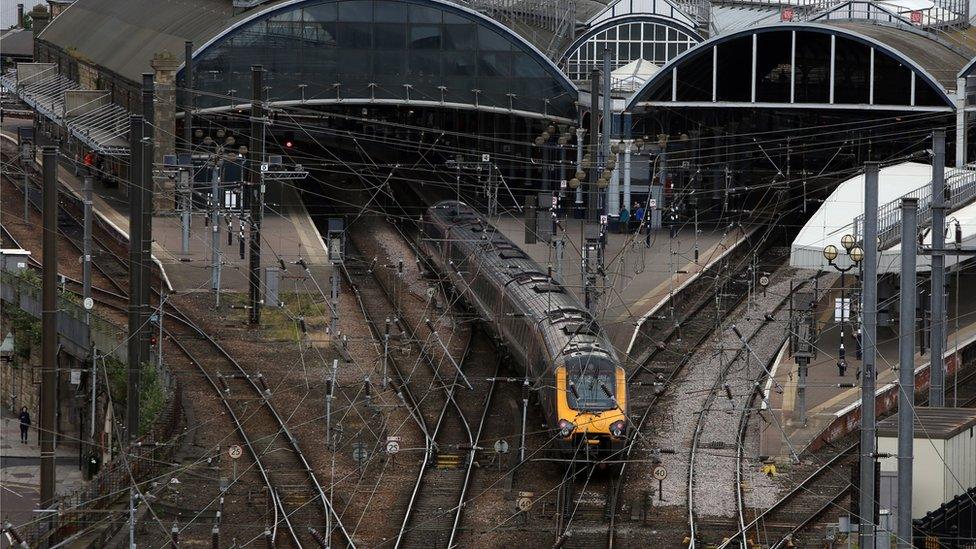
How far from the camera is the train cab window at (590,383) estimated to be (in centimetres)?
2880

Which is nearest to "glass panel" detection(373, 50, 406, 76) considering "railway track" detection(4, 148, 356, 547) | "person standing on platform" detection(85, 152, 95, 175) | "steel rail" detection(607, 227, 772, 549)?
"railway track" detection(4, 148, 356, 547)

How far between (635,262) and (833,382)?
461 inches

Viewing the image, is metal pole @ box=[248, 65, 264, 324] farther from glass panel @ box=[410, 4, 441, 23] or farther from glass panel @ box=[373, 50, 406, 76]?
glass panel @ box=[410, 4, 441, 23]

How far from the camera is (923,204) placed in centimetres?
4081

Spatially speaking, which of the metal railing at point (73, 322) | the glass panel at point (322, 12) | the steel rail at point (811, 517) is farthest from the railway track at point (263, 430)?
the glass panel at point (322, 12)

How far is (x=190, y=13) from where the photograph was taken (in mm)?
58625

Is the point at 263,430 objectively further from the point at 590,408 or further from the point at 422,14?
the point at 422,14

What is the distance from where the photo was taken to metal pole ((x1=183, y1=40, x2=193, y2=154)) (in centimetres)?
4775

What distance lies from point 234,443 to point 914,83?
971 inches

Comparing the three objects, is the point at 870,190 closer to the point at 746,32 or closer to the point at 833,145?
the point at 746,32

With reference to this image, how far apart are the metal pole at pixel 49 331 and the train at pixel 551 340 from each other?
7.75 metres

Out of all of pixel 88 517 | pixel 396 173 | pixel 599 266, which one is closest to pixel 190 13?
pixel 396 173

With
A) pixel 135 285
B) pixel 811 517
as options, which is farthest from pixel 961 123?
pixel 135 285

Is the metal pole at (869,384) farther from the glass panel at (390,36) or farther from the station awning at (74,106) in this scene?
the station awning at (74,106)
